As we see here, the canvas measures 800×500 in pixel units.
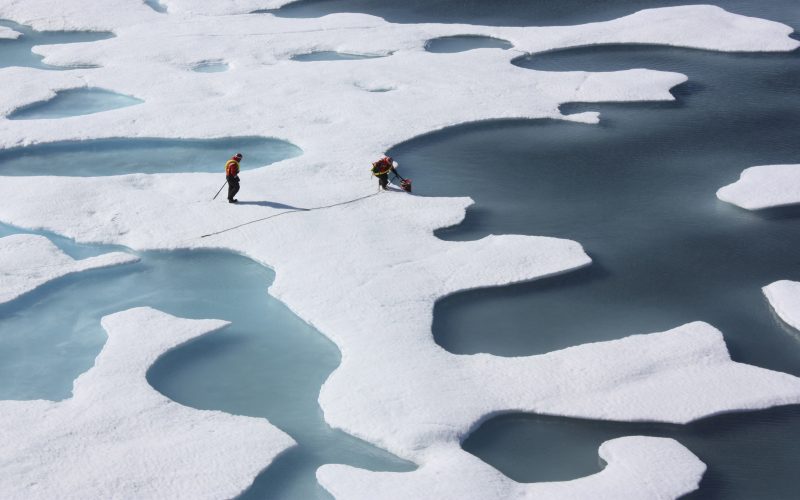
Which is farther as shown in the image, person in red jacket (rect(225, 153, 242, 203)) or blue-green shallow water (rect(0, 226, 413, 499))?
person in red jacket (rect(225, 153, 242, 203))

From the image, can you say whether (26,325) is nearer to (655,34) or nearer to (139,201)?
(139,201)

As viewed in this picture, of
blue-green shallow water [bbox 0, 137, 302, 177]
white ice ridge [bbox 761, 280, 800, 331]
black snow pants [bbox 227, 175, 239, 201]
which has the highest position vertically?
black snow pants [bbox 227, 175, 239, 201]

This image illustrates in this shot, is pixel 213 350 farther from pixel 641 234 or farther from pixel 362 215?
pixel 641 234

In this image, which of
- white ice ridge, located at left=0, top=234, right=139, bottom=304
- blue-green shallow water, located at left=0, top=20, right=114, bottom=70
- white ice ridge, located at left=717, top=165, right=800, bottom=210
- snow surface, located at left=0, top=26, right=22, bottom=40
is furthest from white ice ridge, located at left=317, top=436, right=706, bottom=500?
snow surface, located at left=0, top=26, right=22, bottom=40

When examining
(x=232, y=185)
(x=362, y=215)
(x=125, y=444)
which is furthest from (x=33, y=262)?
(x=362, y=215)

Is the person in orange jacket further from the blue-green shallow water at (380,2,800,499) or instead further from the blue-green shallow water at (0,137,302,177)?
the blue-green shallow water at (0,137,302,177)

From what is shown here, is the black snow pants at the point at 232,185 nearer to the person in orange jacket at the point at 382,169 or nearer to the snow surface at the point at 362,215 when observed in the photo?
the snow surface at the point at 362,215
